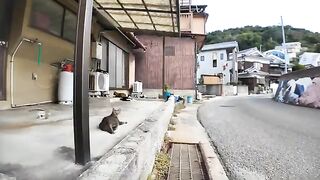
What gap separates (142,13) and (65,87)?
10.0 feet

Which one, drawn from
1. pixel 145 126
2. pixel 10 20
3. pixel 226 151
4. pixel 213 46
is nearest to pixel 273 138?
pixel 226 151

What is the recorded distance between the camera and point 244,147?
18.2 feet

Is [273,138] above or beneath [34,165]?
beneath

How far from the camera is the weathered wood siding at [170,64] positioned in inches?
881

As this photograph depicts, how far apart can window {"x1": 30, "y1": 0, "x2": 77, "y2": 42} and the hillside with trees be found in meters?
71.6

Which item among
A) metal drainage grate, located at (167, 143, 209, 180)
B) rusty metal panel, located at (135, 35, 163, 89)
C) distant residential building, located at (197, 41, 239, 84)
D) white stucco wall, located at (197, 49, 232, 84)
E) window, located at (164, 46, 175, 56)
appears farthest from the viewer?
white stucco wall, located at (197, 49, 232, 84)

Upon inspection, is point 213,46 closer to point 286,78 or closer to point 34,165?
point 286,78

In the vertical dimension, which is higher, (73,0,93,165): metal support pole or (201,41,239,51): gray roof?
(201,41,239,51): gray roof

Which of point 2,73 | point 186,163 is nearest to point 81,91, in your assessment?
point 186,163

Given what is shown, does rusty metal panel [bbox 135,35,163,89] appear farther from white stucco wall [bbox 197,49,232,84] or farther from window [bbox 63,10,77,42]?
white stucco wall [bbox 197,49,232,84]

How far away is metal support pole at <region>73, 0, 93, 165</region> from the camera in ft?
8.12

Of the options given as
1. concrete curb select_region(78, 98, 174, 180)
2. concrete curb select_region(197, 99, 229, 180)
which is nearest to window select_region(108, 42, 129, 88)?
concrete curb select_region(197, 99, 229, 180)

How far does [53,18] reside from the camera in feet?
23.8

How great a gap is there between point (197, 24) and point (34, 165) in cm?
2139
